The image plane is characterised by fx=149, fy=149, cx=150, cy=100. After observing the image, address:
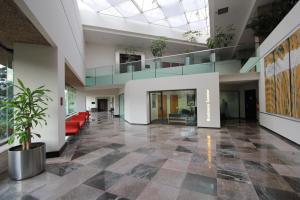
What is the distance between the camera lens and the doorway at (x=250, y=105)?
984 cm

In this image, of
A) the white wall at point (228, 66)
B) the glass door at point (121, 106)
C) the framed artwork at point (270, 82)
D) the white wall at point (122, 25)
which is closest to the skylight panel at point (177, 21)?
the white wall at point (122, 25)

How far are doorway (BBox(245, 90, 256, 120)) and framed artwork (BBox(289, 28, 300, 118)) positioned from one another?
234 inches

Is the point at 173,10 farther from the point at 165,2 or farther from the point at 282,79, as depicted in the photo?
the point at 282,79

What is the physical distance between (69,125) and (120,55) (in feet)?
35.7

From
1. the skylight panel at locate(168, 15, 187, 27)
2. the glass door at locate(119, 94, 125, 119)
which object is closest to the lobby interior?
the skylight panel at locate(168, 15, 187, 27)

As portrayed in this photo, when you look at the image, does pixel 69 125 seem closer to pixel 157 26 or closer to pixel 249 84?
pixel 249 84

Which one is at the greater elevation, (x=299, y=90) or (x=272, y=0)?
(x=272, y=0)

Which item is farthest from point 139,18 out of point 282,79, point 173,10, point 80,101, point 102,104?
point 102,104

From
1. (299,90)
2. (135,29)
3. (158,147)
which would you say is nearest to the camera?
(299,90)

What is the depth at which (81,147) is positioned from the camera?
4.80 meters

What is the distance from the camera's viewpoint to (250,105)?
1009 cm

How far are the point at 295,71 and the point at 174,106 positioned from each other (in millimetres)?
6199

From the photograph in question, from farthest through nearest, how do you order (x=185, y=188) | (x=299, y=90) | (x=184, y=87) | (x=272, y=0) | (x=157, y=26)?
(x=157, y=26) → (x=184, y=87) → (x=272, y=0) → (x=299, y=90) → (x=185, y=188)

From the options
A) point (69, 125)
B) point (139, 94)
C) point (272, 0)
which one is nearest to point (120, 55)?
point (139, 94)
